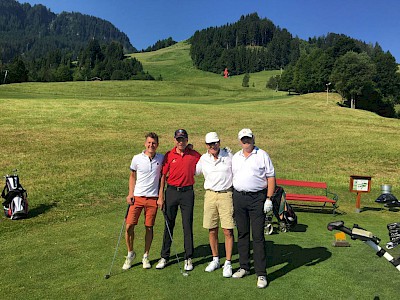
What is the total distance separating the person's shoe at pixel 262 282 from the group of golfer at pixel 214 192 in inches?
0.8

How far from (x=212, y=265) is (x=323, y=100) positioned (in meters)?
63.1


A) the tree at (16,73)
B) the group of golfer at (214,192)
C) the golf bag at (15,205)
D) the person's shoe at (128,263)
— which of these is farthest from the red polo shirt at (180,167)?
the tree at (16,73)

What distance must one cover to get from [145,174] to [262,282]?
309cm

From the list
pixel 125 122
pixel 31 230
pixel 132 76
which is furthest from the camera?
pixel 132 76

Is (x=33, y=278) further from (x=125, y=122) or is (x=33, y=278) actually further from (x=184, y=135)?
(x=125, y=122)

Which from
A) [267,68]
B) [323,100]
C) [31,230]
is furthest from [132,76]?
[31,230]

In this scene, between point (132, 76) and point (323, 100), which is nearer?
point (323, 100)

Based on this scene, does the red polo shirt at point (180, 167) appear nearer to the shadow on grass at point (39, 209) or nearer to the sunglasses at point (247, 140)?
the sunglasses at point (247, 140)

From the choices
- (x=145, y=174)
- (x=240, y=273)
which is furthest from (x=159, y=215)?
(x=240, y=273)

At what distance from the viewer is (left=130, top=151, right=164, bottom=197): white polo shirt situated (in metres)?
7.54

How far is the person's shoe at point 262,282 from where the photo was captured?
648cm

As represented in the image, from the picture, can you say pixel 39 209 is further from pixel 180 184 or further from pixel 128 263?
pixel 180 184

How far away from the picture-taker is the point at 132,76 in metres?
146

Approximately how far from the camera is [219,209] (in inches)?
289
